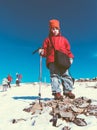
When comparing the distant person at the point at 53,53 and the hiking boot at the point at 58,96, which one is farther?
the distant person at the point at 53,53

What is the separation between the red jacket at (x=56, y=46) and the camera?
11.5m

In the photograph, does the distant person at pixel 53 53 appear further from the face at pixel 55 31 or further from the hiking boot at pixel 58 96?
the hiking boot at pixel 58 96

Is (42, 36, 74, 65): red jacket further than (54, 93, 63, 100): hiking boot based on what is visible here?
Yes

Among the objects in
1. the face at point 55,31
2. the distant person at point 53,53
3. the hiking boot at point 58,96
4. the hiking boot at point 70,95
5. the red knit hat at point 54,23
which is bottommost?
the hiking boot at point 58,96

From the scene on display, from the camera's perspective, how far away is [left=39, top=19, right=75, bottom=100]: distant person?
1139 cm

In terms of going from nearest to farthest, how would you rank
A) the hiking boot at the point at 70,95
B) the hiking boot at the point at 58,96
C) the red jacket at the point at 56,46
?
1. the hiking boot at the point at 58,96
2. the hiking boot at the point at 70,95
3. the red jacket at the point at 56,46

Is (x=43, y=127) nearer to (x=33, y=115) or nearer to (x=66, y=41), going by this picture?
(x=33, y=115)

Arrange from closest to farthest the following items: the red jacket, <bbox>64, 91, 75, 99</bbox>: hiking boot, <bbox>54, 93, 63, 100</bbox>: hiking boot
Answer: <bbox>54, 93, 63, 100</bbox>: hiking boot
<bbox>64, 91, 75, 99</bbox>: hiking boot
the red jacket

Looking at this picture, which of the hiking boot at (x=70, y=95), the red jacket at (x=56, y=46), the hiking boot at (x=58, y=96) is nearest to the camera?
the hiking boot at (x=58, y=96)

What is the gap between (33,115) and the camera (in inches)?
366

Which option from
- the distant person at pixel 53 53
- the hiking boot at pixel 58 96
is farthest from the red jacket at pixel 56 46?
the hiking boot at pixel 58 96

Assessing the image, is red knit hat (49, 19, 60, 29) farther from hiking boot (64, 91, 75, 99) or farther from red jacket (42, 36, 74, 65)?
hiking boot (64, 91, 75, 99)

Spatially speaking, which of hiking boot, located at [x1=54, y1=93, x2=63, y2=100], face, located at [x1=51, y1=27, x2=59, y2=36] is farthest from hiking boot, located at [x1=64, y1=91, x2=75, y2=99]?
face, located at [x1=51, y1=27, x2=59, y2=36]

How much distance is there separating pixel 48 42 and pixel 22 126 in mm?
4100
